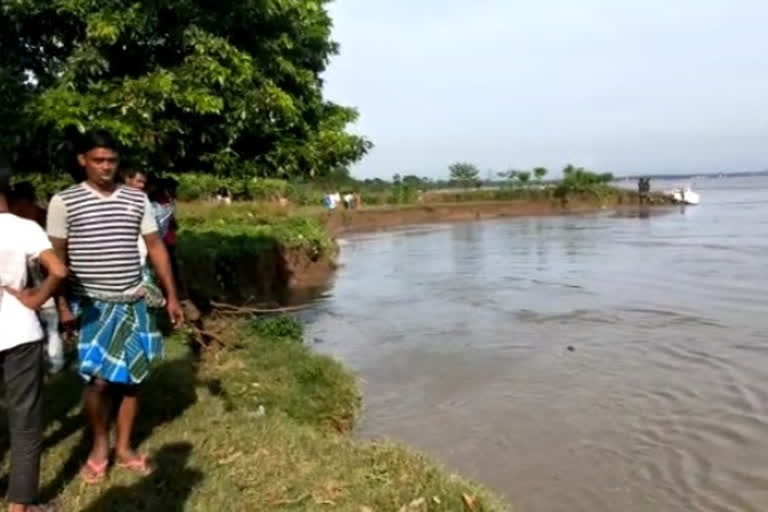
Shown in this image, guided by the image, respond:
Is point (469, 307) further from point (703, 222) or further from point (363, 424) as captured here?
point (703, 222)

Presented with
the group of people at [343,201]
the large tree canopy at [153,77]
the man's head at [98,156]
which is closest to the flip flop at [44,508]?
the man's head at [98,156]

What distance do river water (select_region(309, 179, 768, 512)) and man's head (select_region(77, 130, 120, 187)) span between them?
3862mm

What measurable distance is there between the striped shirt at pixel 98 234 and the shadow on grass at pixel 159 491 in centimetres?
104

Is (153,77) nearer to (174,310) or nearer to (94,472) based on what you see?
(174,310)

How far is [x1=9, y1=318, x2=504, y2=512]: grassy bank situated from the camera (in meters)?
4.07

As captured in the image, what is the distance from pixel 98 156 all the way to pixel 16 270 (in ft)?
2.37

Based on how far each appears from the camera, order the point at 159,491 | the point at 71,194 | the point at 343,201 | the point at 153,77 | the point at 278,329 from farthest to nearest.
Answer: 1. the point at 343,201
2. the point at 278,329
3. the point at 153,77
4. the point at 159,491
5. the point at 71,194

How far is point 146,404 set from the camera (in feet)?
18.5

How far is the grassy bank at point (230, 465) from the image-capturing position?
4070mm

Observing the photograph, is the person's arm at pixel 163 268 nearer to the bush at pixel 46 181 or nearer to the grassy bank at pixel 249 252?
the bush at pixel 46 181

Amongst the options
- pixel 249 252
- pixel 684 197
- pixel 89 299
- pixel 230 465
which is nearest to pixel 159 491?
pixel 230 465

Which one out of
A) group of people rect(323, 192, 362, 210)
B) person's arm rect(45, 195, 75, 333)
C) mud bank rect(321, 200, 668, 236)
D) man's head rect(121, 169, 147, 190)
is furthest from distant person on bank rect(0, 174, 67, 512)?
group of people rect(323, 192, 362, 210)

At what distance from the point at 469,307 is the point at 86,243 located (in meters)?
12.6

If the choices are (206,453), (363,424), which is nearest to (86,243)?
(206,453)
